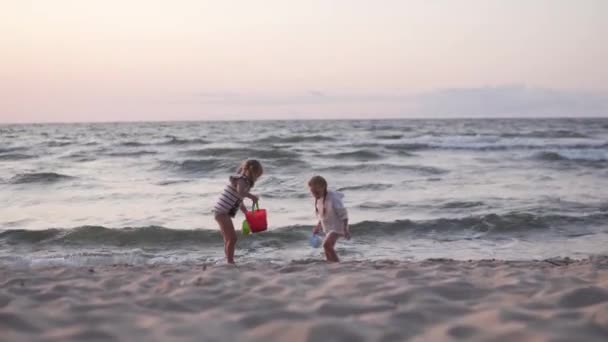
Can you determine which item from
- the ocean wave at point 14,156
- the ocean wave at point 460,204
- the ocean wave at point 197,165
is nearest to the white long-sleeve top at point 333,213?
the ocean wave at point 460,204

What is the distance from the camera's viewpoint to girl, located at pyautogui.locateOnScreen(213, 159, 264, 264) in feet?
19.9

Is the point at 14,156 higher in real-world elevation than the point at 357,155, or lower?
higher

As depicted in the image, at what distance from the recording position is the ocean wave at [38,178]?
14.7m

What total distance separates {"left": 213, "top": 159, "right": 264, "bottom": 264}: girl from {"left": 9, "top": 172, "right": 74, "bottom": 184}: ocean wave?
1002 cm

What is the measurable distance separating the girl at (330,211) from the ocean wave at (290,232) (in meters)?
2.24

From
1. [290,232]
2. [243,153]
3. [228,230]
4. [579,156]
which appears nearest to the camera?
[228,230]

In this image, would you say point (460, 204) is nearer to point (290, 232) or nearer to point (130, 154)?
point (290, 232)

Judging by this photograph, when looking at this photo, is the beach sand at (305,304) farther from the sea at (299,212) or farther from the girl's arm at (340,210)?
the sea at (299,212)

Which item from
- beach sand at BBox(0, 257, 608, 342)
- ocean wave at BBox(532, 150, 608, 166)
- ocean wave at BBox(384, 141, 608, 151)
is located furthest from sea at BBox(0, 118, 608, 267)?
ocean wave at BBox(384, 141, 608, 151)

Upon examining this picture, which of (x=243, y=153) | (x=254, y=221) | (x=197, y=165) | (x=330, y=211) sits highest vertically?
(x=330, y=211)

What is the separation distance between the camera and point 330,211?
612cm

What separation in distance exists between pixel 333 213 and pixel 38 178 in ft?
38.1

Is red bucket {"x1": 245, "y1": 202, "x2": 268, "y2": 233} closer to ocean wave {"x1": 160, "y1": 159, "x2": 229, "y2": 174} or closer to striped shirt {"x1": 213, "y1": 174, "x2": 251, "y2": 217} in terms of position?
striped shirt {"x1": 213, "y1": 174, "x2": 251, "y2": 217}

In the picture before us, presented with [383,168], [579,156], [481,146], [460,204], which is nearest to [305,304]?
[460,204]
